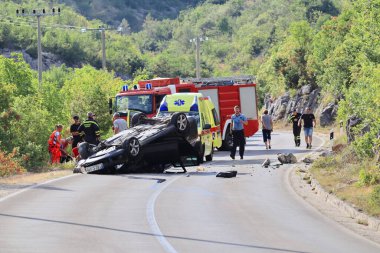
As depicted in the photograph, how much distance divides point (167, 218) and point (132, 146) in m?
8.83

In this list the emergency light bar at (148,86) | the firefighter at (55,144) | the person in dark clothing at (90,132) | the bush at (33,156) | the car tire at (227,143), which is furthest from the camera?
the car tire at (227,143)

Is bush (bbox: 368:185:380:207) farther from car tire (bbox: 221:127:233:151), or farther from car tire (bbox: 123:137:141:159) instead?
car tire (bbox: 221:127:233:151)

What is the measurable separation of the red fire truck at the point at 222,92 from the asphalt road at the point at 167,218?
34.4 ft

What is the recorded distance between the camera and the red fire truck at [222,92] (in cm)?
3569

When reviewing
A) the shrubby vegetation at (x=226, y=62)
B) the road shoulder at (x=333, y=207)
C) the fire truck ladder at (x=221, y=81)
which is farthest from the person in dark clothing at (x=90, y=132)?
the fire truck ladder at (x=221, y=81)

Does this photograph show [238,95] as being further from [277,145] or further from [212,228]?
[212,228]

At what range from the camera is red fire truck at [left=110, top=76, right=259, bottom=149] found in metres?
35.7

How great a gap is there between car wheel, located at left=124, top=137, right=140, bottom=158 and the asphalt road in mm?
636

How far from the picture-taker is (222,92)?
128ft

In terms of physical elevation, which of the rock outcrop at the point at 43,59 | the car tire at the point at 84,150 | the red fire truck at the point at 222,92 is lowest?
the car tire at the point at 84,150

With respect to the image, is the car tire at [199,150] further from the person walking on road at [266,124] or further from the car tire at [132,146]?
the person walking on road at [266,124]

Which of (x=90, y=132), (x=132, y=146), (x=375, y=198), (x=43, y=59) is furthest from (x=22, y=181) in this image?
(x=43, y=59)

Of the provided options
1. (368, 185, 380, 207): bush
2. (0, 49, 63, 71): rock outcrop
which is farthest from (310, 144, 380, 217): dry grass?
(0, 49, 63, 71): rock outcrop

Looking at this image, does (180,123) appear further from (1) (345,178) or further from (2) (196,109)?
(1) (345,178)
